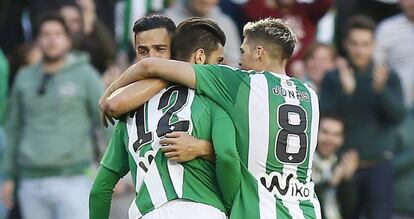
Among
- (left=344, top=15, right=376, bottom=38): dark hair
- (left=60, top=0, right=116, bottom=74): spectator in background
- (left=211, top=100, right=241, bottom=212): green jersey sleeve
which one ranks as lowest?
(left=60, top=0, right=116, bottom=74): spectator in background

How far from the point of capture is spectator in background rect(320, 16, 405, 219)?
13.8 meters

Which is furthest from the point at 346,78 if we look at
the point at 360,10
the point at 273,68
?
the point at 273,68

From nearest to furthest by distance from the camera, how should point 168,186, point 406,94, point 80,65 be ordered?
point 168,186
point 80,65
point 406,94

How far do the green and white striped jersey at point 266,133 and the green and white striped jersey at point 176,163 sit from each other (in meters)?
0.09

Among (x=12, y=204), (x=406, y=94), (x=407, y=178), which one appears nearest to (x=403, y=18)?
(x=406, y=94)

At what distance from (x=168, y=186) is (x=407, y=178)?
21.9ft

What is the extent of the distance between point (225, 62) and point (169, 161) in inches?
240

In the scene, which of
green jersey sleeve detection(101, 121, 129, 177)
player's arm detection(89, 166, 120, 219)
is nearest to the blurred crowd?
player's arm detection(89, 166, 120, 219)

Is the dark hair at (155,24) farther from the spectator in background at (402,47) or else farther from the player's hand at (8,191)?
the spectator in background at (402,47)

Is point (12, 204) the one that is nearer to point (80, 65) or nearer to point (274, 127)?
point (80, 65)

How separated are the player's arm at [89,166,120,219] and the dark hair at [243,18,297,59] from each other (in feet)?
3.67

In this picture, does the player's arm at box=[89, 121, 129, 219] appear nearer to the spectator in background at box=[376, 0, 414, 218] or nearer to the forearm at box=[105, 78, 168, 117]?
the forearm at box=[105, 78, 168, 117]

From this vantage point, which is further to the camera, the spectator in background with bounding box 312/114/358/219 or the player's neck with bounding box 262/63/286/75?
the spectator in background with bounding box 312/114/358/219

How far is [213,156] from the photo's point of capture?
7789 millimetres
